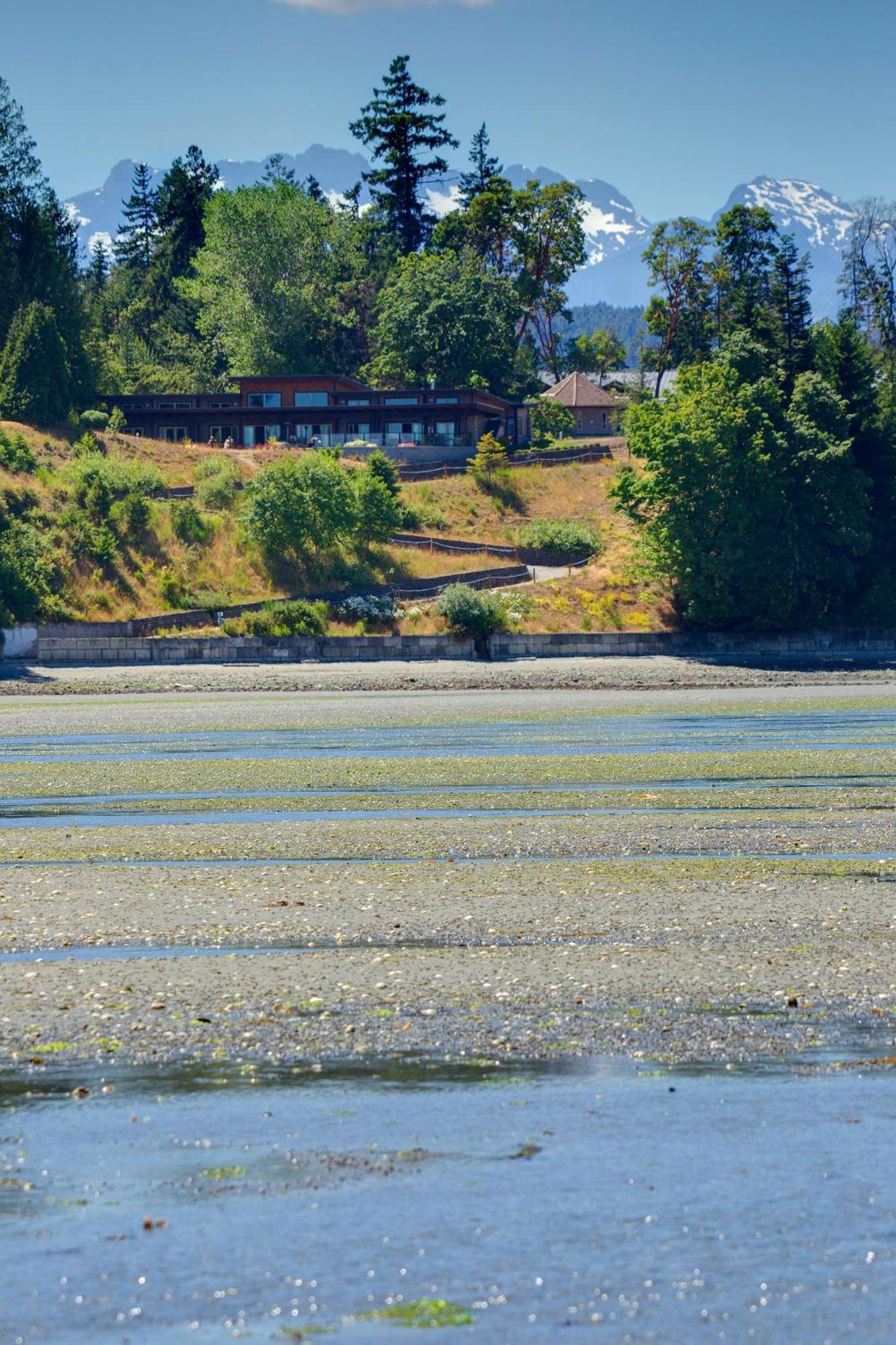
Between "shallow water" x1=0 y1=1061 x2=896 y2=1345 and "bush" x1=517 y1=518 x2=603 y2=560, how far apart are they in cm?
7122

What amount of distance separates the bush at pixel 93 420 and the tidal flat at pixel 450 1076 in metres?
69.5

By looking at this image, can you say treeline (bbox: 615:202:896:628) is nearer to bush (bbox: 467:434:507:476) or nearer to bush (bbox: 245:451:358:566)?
bush (bbox: 245:451:358:566)

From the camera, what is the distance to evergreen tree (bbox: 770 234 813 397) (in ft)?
244

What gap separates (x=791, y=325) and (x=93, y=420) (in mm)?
42182

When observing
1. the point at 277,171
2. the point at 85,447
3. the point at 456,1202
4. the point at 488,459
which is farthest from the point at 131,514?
the point at 277,171

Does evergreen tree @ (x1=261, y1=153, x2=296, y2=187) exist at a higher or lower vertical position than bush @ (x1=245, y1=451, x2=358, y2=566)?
higher

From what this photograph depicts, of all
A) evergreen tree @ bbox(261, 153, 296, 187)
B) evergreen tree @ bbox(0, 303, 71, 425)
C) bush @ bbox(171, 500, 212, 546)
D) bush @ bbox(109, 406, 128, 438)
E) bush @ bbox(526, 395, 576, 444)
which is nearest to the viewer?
bush @ bbox(171, 500, 212, 546)

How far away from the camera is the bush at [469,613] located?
66250 millimetres

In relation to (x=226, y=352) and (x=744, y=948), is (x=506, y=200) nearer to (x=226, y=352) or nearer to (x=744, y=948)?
(x=226, y=352)

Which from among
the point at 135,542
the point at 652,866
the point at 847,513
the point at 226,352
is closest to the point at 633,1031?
the point at 652,866

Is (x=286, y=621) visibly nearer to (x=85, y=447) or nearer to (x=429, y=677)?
(x=429, y=677)

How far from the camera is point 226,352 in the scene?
11694 cm

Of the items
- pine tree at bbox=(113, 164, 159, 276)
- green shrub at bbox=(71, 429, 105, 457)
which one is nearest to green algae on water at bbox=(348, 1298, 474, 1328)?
green shrub at bbox=(71, 429, 105, 457)

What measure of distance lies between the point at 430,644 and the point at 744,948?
50.0 metres
